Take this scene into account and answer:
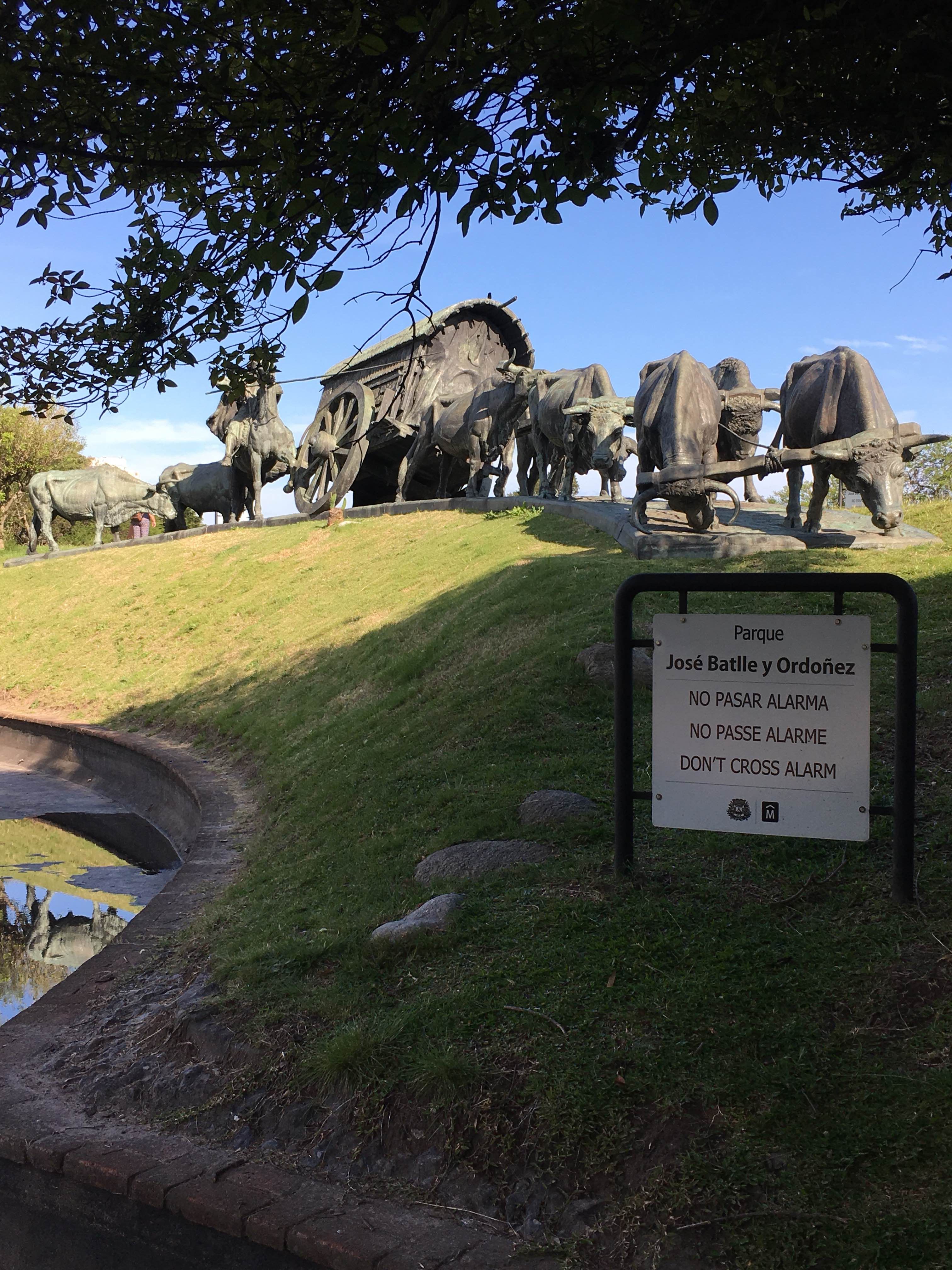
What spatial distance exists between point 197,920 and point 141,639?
47.8 ft

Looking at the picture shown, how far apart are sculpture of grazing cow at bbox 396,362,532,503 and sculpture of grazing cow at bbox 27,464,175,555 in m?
11.5

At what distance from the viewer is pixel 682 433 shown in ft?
45.1

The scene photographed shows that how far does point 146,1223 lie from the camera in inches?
144

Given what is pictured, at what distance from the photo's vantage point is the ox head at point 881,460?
1195cm

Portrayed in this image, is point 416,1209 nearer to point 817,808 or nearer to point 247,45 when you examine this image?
point 817,808

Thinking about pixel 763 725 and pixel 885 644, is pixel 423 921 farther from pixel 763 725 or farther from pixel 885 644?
pixel 885 644

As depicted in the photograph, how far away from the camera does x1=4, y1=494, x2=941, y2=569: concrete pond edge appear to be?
474 inches

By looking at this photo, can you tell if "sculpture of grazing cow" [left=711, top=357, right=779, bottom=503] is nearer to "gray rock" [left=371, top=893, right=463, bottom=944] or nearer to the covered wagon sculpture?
the covered wagon sculpture

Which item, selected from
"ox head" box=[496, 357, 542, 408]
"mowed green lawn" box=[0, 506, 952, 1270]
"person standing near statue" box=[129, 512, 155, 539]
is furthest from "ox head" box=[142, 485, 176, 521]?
"mowed green lawn" box=[0, 506, 952, 1270]

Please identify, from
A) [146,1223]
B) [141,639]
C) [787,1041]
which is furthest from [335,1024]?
[141,639]

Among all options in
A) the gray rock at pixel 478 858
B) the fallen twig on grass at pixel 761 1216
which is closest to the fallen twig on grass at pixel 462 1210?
the fallen twig on grass at pixel 761 1216

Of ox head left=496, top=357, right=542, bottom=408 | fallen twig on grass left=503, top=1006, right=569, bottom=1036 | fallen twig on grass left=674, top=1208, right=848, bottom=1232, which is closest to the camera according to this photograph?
fallen twig on grass left=674, top=1208, right=848, bottom=1232

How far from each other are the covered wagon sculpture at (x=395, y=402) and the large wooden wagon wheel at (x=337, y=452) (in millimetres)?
28

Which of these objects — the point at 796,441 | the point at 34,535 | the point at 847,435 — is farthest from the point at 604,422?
the point at 34,535
